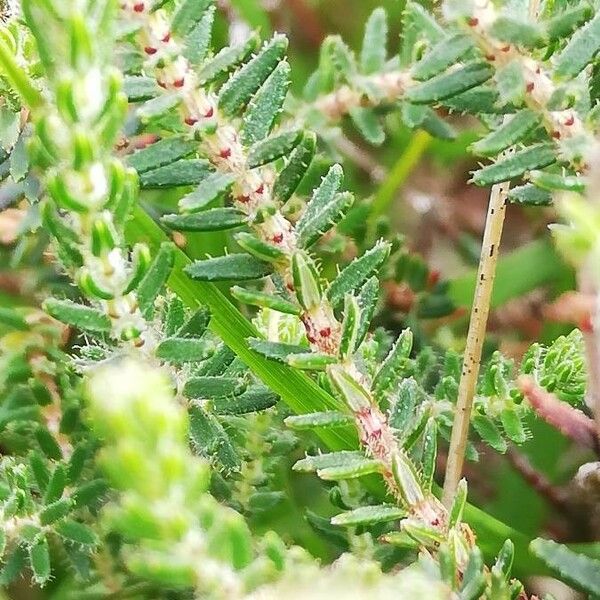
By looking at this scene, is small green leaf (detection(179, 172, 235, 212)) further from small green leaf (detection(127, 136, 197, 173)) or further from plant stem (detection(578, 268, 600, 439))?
plant stem (detection(578, 268, 600, 439))

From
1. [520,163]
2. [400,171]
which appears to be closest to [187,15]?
[520,163]

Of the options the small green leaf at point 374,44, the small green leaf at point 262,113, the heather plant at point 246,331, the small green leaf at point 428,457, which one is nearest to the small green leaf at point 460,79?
the heather plant at point 246,331

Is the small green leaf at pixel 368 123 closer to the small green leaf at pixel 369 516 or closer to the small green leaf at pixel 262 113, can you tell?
the small green leaf at pixel 262 113

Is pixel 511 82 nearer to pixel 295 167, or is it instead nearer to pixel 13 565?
pixel 295 167

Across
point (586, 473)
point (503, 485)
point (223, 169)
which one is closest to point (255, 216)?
point (223, 169)

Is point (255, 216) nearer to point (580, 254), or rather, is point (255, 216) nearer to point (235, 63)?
point (235, 63)
